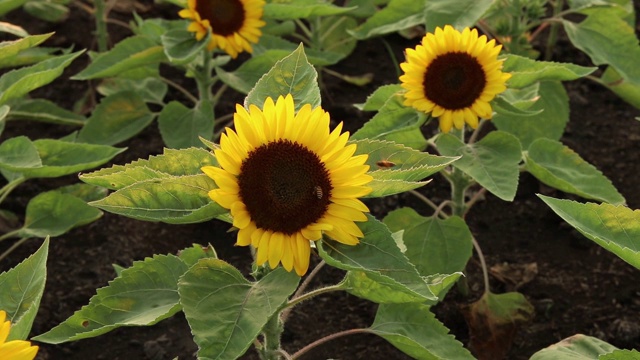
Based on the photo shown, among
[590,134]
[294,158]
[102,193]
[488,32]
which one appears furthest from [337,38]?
[294,158]

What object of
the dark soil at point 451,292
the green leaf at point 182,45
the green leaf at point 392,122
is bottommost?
the dark soil at point 451,292

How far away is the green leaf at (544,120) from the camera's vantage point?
10.7 ft

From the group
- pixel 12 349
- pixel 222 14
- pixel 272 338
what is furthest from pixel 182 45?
pixel 12 349

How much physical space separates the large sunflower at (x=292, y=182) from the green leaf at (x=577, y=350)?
2.17 feet

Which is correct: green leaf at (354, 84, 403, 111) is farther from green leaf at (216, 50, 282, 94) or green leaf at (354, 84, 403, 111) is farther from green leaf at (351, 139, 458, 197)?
green leaf at (351, 139, 458, 197)

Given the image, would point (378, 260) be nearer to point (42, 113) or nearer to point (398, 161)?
point (398, 161)

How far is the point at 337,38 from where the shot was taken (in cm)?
396

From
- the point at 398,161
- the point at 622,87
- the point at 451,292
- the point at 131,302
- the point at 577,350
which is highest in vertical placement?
the point at 398,161

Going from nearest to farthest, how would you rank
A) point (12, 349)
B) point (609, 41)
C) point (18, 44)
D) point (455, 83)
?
point (12, 349) → point (18, 44) → point (455, 83) → point (609, 41)

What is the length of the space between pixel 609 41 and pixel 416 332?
160 cm

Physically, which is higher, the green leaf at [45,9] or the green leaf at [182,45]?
the green leaf at [182,45]

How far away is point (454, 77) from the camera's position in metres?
2.68

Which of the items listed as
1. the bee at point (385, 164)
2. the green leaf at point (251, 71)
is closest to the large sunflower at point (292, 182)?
the bee at point (385, 164)

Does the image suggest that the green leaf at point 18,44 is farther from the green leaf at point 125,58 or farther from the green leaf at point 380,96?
the green leaf at point 380,96
